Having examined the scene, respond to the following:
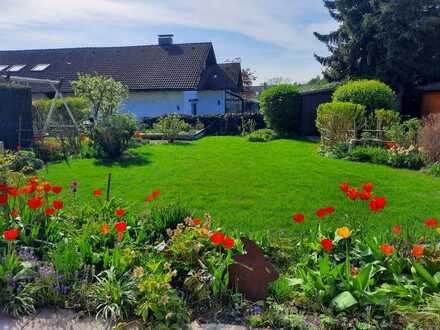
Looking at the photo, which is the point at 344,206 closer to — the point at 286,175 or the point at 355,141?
Answer: the point at 286,175

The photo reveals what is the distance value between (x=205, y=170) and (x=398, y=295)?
7000 mm

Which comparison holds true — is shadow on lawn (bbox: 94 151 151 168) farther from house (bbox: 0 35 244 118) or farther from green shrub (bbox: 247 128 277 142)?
house (bbox: 0 35 244 118)

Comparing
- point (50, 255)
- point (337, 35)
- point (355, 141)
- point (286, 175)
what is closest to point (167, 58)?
point (337, 35)

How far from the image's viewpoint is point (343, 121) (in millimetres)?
13094

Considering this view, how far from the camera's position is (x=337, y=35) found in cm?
2230

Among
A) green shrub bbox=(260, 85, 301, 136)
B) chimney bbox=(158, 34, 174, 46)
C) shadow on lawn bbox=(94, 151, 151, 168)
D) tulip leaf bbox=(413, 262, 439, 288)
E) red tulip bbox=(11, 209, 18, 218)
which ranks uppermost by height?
chimney bbox=(158, 34, 174, 46)

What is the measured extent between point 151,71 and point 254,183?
2090 cm

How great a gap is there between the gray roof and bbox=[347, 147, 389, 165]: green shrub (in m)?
15.5

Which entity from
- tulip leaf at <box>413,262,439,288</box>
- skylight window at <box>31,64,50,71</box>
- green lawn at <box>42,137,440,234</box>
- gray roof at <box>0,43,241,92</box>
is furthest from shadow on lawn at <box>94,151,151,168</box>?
skylight window at <box>31,64,50,71</box>

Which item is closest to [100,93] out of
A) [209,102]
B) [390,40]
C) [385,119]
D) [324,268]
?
[385,119]

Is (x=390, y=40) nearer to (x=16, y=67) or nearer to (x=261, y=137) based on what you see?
(x=261, y=137)

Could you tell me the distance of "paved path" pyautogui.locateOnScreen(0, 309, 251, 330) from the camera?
233 cm

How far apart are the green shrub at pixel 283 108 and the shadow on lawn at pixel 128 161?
8.54 metres

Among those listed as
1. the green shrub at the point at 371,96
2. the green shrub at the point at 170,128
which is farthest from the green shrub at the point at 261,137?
the green shrub at the point at 371,96
